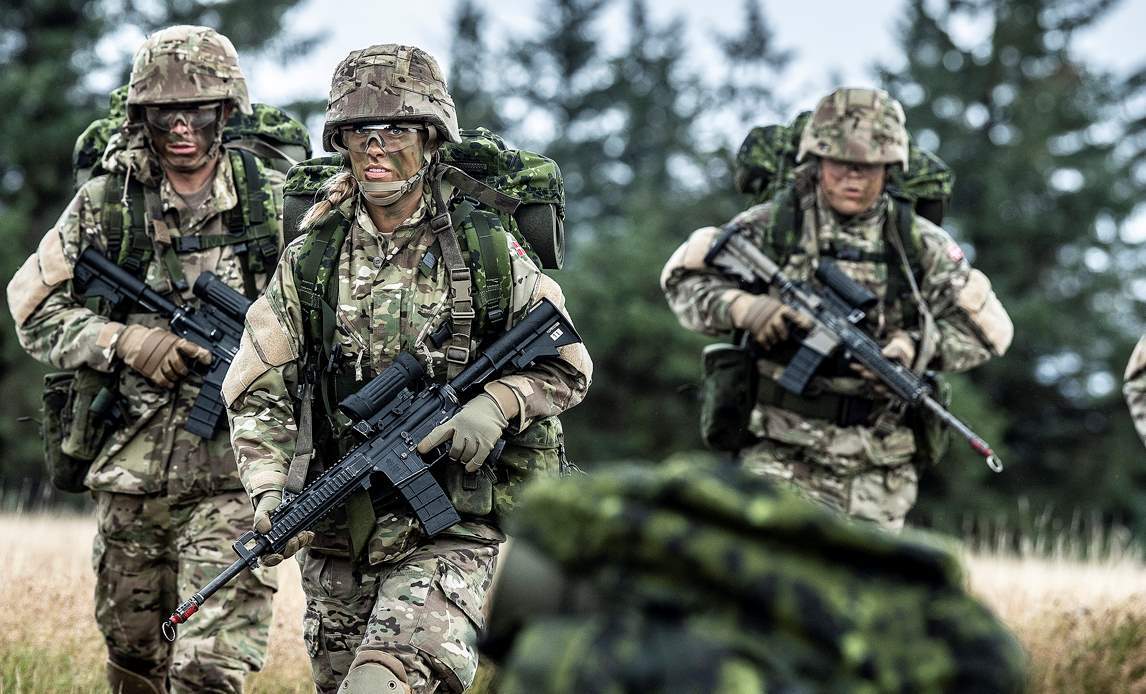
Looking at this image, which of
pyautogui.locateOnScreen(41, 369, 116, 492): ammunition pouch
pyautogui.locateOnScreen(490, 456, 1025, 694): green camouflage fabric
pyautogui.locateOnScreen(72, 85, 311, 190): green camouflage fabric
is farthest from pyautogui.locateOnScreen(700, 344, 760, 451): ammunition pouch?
pyautogui.locateOnScreen(490, 456, 1025, 694): green camouflage fabric

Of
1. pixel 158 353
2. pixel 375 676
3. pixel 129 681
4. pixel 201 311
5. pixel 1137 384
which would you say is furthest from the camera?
pixel 1137 384

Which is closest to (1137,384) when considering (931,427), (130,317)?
(931,427)

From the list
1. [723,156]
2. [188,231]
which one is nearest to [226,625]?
[188,231]

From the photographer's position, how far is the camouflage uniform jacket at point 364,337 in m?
4.95

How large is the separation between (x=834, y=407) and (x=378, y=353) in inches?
120

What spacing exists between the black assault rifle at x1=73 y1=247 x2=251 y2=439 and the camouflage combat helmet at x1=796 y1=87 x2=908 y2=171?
9.40ft

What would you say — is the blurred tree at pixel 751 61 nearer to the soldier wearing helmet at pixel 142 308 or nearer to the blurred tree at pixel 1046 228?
the blurred tree at pixel 1046 228

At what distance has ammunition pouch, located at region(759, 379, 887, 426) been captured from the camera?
7469 millimetres

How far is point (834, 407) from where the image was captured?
24.5 ft

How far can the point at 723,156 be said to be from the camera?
33062 mm

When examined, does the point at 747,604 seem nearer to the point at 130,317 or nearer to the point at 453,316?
the point at 453,316

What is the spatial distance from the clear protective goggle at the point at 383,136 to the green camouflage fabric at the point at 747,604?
10.6 ft

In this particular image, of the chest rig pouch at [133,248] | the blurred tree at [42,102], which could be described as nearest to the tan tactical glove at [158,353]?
the chest rig pouch at [133,248]

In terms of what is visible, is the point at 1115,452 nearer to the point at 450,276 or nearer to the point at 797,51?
the point at 797,51
